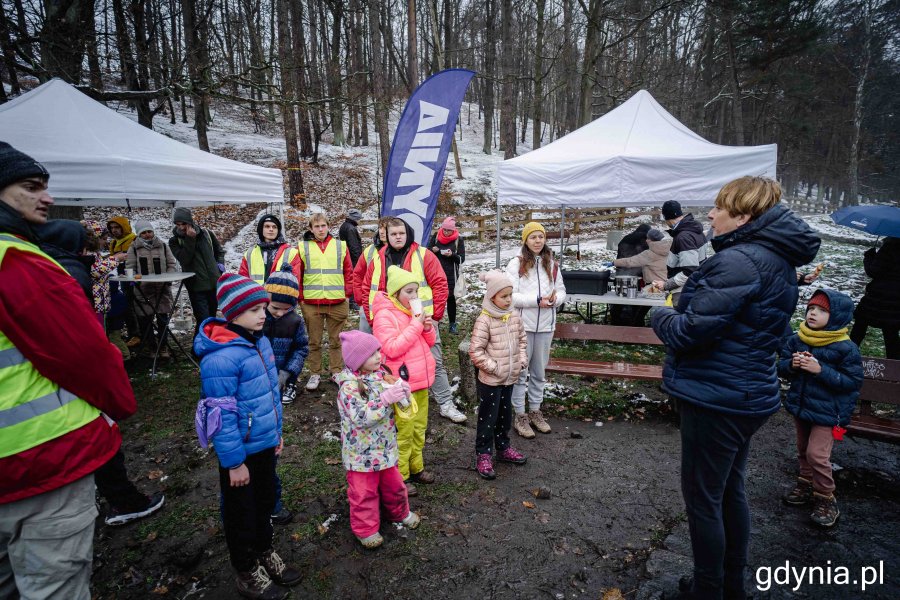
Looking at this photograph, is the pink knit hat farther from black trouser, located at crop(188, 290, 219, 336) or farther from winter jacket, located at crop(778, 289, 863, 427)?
black trouser, located at crop(188, 290, 219, 336)

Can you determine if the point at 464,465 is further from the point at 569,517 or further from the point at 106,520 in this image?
the point at 106,520

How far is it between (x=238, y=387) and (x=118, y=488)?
5.70ft

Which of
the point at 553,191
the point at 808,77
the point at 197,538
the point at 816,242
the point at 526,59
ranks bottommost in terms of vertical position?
the point at 197,538

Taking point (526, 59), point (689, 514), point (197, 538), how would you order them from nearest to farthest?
point (689, 514) < point (197, 538) < point (526, 59)

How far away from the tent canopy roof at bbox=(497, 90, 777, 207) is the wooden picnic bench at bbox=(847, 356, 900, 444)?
9.73ft

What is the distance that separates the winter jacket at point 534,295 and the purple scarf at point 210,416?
2.58 m

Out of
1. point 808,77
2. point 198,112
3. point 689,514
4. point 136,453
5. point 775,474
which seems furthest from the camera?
point 808,77

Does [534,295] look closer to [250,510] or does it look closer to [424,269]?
[424,269]

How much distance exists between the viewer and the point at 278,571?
250 cm

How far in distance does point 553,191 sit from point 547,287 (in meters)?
2.91

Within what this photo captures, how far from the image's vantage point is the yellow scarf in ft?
9.71

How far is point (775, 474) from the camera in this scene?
360 cm

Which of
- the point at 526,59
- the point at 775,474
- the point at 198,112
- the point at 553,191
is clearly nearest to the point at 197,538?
the point at 775,474

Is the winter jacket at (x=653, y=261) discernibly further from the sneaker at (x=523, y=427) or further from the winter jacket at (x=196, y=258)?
the winter jacket at (x=196, y=258)
